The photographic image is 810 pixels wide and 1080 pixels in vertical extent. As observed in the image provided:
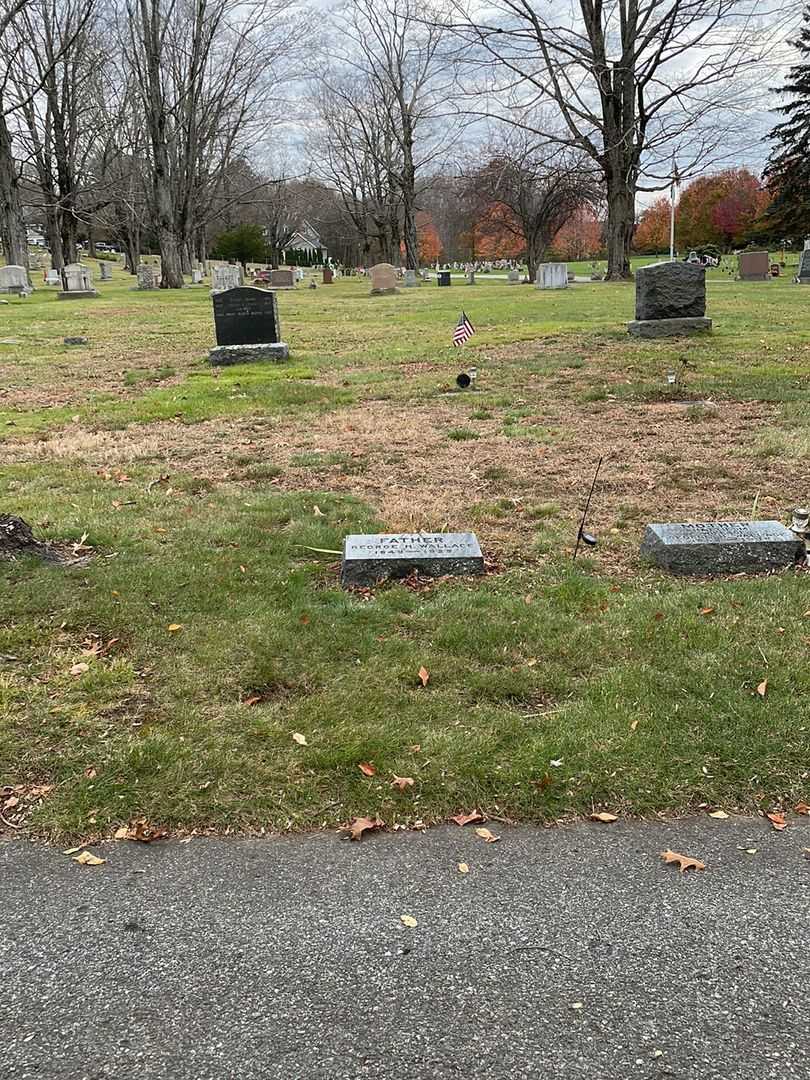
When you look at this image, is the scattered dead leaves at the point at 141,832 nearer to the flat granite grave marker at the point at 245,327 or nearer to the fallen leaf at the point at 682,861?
the fallen leaf at the point at 682,861

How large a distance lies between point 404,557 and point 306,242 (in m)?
106

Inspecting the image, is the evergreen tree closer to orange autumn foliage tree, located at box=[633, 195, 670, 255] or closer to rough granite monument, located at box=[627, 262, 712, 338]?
orange autumn foliage tree, located at box=[633, 195, 670, 255]

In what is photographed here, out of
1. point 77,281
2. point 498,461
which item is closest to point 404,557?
point 498,461

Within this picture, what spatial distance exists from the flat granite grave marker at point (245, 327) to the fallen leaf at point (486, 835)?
11709 mm

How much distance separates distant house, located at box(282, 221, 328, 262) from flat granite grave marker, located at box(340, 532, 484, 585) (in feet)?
281

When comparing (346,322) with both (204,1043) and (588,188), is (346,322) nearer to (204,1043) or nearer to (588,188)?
(204,1043)

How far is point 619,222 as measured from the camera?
3225 centimetres

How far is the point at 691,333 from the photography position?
47.3ft

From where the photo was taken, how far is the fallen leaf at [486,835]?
2707 mm

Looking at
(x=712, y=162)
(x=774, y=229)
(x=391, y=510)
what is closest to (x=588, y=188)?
(x=774, y=229)

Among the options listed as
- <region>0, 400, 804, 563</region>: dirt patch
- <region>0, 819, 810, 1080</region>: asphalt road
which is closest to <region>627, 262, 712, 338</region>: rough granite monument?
<region>0, 400, 804, 563</region>: dirt patch

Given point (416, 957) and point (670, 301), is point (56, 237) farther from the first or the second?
point (416, 957)

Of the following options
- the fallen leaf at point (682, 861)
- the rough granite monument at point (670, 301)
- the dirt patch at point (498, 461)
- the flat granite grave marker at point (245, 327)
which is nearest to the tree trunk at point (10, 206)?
the flat granite grave marker at point (245, 327)

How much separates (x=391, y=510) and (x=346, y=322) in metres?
15.8
